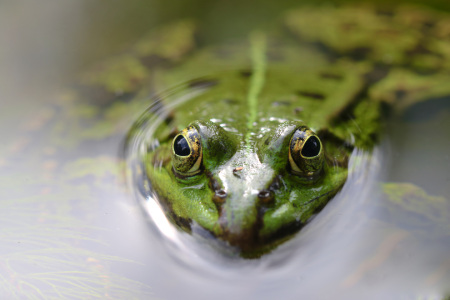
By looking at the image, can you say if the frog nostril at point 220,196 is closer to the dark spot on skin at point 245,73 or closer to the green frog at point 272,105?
the green frog at point 272,105

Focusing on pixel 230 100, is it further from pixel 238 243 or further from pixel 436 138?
pixel 436 138

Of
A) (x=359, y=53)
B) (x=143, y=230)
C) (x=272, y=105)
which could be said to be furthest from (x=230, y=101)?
(x=359, y=53)

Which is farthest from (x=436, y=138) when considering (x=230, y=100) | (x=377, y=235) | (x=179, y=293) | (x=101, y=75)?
(x=101, y=75)

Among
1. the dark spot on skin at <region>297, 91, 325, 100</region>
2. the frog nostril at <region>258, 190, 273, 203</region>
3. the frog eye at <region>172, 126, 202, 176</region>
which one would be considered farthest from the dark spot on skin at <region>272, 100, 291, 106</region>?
the frog nostril at <region>258, 190, 273, 203</region>

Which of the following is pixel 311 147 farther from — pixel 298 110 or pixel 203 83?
pixel 203 83

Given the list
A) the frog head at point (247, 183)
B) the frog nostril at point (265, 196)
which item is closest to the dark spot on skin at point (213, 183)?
the frog head at point (247, 183)
